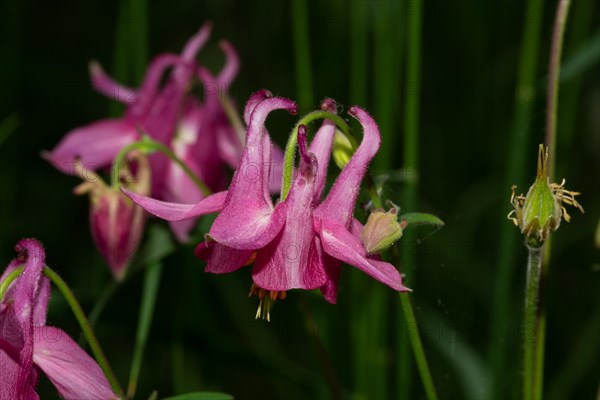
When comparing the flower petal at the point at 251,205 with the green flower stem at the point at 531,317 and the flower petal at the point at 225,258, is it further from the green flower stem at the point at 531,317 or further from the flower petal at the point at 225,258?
the green flower stem at the point at 531,317

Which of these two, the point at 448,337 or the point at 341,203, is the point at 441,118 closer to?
the point at 448,337

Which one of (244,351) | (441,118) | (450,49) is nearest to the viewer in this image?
(244,351)

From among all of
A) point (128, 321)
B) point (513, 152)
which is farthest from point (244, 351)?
point (513, 152)

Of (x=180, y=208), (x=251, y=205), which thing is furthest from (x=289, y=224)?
(x=180, y=208)

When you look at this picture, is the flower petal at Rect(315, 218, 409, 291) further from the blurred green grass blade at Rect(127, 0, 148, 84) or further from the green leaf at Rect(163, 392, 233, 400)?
the blurred green grass blade at Rect(127, 0, 148, 84)

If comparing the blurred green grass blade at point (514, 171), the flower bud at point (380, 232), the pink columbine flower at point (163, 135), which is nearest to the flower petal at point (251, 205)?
the flower bud at point (380, 232)

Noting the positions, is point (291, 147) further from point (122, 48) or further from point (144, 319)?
point (122, 48)
